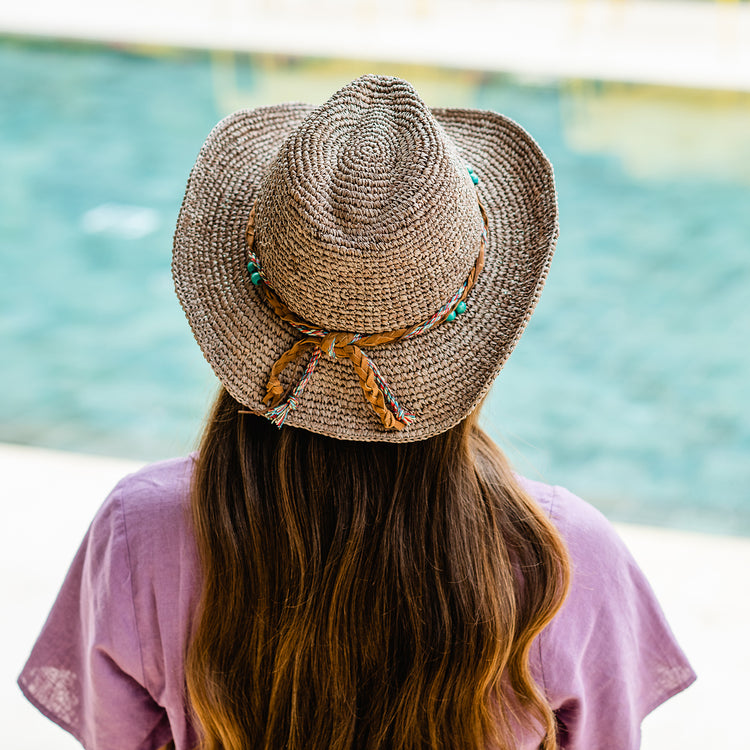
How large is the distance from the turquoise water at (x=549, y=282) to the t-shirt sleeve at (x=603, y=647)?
0.56ft

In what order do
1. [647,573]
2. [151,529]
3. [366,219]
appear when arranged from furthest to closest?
[647,573]
[151,529]
[366,219]

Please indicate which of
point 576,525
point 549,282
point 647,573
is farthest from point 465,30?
point 576,525

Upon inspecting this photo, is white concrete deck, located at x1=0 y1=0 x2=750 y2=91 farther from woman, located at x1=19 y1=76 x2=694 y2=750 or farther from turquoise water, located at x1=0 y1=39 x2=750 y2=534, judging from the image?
woman, located at x1=19 y1=76 x2=694 y2=750

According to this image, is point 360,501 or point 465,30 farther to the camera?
point 465,30

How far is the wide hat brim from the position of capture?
30.3 inches

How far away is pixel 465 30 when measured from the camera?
6457 mm

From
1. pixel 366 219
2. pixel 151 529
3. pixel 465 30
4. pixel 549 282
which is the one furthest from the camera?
pixel 465 30

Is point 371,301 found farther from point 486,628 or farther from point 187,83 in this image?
point 187,83

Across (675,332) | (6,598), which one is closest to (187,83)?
(675,332)

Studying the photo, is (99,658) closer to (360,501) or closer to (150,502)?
(150,502)

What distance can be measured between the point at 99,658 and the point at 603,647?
1.66ft

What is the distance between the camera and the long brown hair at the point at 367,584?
2.54 feet

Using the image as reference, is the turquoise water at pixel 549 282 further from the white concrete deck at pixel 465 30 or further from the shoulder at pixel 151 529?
the shoulder at pixel 151 529

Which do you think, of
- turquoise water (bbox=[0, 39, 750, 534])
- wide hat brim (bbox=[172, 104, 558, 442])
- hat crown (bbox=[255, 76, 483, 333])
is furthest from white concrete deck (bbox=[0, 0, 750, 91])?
hat crown (bbox=[255, 76, 483, 333])
